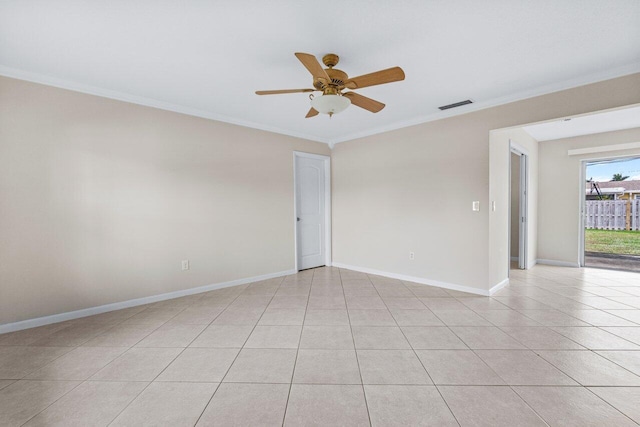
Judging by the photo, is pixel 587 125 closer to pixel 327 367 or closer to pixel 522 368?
pixel 522 368

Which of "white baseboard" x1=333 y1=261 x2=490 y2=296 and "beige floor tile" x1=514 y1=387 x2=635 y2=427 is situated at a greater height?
"white baseboard" x1=333 y1=261 x2=490 y2=296

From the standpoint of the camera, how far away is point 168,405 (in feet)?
5.25

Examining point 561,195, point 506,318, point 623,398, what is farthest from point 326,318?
point 561,195

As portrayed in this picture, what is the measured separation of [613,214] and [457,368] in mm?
7235

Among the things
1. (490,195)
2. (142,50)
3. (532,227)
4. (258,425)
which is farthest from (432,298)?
(142,50)

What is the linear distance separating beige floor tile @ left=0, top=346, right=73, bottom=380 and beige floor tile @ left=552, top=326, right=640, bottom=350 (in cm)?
429

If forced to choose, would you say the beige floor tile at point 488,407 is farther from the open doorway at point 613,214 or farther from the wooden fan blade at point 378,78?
the open doorway at point 613,214

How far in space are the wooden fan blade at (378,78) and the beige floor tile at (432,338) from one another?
214 centimetres

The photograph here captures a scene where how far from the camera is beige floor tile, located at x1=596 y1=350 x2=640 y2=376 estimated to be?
6.36ft

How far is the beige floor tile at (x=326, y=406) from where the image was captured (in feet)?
4.83

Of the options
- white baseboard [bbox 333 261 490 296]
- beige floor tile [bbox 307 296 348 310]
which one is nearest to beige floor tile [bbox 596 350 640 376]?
white baseboard [bbox 333 261 490 296]

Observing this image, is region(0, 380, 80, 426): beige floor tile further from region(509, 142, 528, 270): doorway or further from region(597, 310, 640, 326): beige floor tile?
region(509, 142, 528, 270): doorway

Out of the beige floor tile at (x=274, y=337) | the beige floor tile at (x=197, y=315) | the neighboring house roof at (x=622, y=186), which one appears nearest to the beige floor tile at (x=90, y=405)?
the beige floor tile at (x=274, y=337)

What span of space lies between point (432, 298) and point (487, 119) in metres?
2.35
